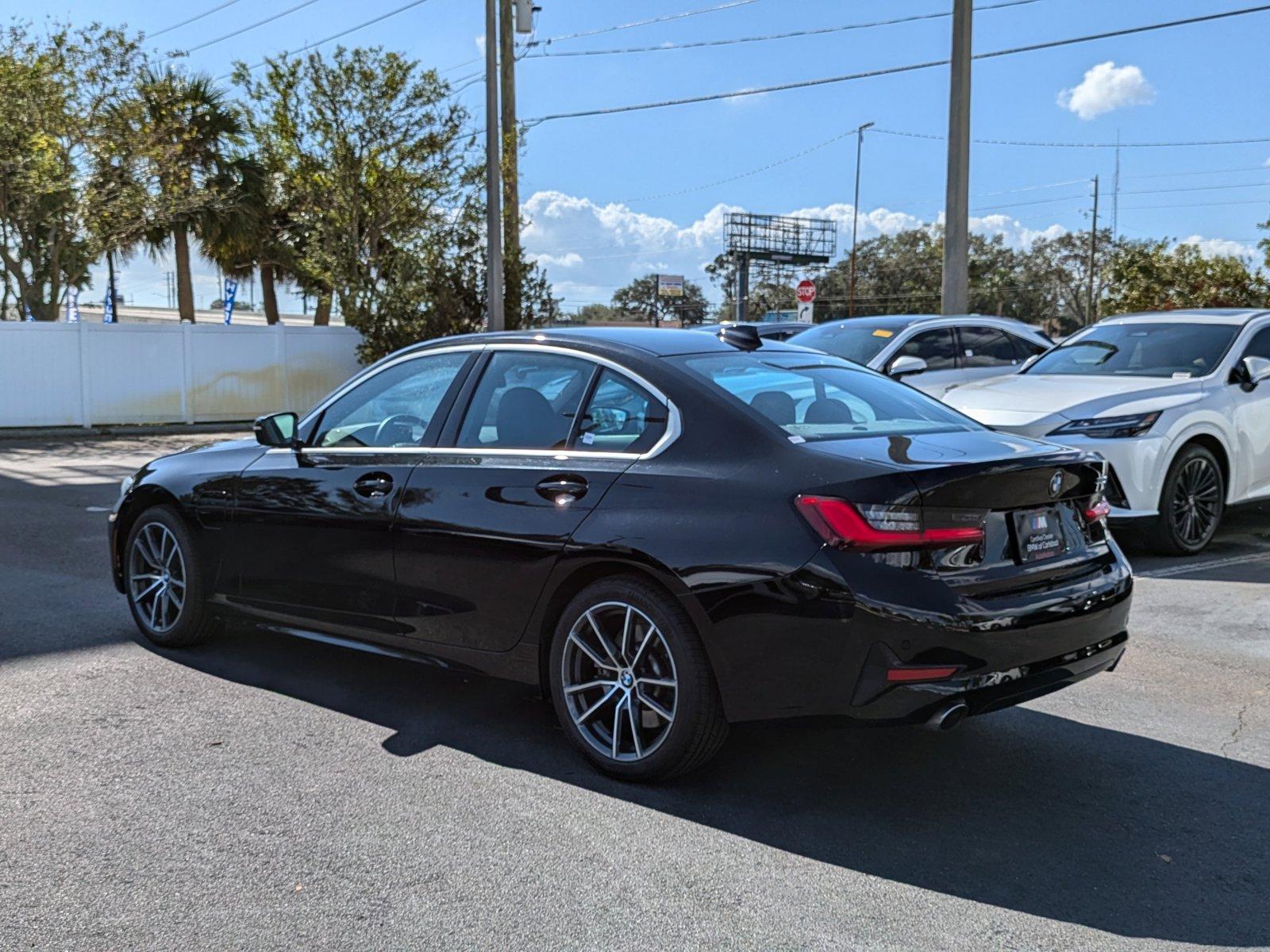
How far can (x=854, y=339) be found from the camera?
11.7 meters

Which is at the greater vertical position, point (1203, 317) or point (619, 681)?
point (1203, 317)

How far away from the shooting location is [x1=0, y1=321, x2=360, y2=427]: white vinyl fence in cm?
2095

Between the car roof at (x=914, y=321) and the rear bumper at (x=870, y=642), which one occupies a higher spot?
the car roof at (x=914, y=321)

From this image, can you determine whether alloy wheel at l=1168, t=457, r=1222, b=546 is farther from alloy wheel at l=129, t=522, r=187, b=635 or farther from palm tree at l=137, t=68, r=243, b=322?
palm tree at l=137, t=68, r=243, b=322

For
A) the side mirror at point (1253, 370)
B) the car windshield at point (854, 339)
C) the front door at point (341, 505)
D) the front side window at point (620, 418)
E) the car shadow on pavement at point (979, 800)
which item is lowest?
the car shadow on pavement at point (979, 800)

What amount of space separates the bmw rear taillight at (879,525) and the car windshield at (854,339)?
7.45 m

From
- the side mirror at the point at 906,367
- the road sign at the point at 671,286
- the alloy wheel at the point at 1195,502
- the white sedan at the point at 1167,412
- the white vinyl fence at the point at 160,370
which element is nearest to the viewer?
the white sedan at the point at 1167,412

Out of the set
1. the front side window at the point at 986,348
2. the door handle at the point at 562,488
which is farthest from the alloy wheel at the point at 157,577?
the front side window at the point at 986,348

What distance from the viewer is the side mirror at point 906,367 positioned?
1034 centimetres

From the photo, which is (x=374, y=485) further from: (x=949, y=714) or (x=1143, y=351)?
(x=1143, y=351)

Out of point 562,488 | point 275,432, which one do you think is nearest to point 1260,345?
point 562,488

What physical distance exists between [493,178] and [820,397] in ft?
51.9

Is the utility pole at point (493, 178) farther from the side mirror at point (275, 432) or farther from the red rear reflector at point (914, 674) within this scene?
the red rear reflector at point (914, 674)

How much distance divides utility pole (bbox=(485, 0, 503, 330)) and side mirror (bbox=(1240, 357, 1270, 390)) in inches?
496
